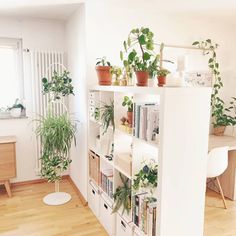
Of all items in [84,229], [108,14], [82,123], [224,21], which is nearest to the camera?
[84,229]

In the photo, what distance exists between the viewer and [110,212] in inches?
93.7

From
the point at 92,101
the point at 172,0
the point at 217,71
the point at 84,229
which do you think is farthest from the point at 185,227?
the point at 217,71

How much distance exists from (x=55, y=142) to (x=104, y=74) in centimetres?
106

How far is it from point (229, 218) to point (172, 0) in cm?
243

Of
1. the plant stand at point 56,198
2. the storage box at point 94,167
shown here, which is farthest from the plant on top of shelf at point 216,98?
the plant stand at point 56,198

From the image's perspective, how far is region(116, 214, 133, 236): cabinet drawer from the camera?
2.07 meters

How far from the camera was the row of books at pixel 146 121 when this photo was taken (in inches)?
68.5

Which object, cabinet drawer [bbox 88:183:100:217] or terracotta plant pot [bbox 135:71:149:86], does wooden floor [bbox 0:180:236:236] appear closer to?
cabinet drawer [bbox 88:183:100:217]

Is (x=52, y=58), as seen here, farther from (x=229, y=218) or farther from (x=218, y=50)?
(x=229, y=218)

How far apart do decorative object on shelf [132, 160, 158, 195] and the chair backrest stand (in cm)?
111

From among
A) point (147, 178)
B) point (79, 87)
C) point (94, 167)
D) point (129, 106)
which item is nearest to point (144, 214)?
point (147, 178)

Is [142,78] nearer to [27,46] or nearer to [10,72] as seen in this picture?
[27,46]

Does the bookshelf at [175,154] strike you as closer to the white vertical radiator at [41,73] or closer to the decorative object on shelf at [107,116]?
the decorative object on shelf at [107,116]

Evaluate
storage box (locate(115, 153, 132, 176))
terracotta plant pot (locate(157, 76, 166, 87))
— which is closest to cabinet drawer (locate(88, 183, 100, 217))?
storage box (locate(115, 153, 132, 176))
